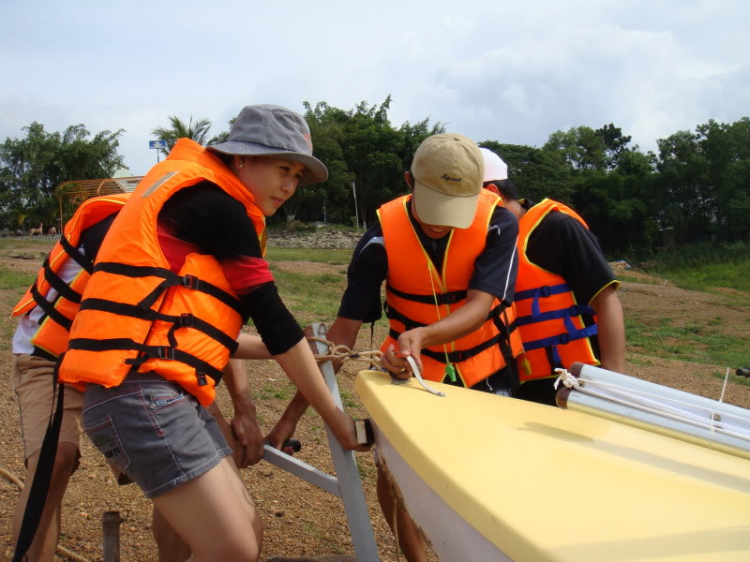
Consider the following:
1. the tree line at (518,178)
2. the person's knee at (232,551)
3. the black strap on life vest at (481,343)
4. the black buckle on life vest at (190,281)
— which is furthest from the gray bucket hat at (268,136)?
the tree line at (518,178)

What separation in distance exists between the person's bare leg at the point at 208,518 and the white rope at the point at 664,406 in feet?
2.69

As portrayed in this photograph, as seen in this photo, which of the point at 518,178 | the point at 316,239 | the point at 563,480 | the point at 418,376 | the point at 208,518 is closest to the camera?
the point at 563,480

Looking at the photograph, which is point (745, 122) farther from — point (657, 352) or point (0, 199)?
point (0, 199)

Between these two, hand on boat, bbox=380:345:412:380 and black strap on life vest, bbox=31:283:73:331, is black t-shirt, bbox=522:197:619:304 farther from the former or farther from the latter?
black strap on life vest, bbox=31:283:73:331

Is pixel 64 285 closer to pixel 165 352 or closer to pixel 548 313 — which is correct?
pixel 165 352

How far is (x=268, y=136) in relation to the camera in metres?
1.86

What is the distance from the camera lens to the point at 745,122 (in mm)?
32656

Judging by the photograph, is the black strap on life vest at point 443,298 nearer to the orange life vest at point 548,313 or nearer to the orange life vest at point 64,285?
the orange life vest at point 548,313

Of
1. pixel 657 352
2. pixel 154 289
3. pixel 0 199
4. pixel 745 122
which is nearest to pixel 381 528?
pixel 154 289

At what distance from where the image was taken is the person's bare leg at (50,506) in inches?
81.8

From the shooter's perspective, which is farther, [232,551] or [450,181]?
[450,181]

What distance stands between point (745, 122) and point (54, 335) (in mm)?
36022

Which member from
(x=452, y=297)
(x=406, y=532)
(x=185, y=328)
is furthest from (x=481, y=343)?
(x=185, y=328)

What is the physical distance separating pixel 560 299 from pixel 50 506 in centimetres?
186
